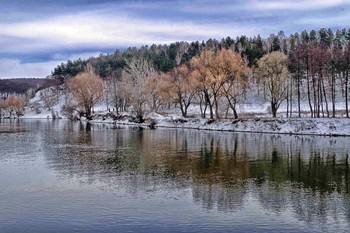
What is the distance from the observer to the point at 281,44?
173 meters

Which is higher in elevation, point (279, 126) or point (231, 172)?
point (279, 126)

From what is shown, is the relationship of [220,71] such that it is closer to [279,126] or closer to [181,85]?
[279,126]

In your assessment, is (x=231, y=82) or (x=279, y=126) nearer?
(x=279, y=126)

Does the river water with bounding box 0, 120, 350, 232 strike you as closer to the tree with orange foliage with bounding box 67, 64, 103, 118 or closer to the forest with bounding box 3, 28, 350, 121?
the forest with bounding box 3, 28, 350, 121

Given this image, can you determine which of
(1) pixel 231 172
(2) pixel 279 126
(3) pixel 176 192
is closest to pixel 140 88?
(2) pixel 279 126

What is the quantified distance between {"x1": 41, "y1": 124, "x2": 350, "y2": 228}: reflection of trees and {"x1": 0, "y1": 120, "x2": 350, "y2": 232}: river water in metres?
0.05

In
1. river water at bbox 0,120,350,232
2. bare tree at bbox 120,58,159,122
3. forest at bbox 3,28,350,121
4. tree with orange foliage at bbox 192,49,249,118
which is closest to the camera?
river water at bbox 0,120,350,232

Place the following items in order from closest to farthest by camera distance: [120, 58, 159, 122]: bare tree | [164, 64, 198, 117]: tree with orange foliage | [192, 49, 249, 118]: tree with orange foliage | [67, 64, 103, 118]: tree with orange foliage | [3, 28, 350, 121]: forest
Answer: [3, 28, 350, 121]: forest
[192, 49, 249, 118]: tree with orange foliage
[164, 64, 198, 117]: tree with orange foliage
[120, 58, 159, 122]: bare tree
[67, 64, 103, 118]: tree with orange foliage

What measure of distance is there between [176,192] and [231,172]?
7.17 metres

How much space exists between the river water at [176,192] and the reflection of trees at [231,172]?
5cm

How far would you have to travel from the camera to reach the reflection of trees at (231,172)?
20.1 meters

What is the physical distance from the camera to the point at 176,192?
73.2 ft

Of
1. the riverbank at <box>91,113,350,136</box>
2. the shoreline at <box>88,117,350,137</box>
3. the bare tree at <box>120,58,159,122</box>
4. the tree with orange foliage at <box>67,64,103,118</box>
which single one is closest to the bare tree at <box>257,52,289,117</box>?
the riverbank at <box>91,113,350,136</box>

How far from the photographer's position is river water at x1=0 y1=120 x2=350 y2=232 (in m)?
16.7
